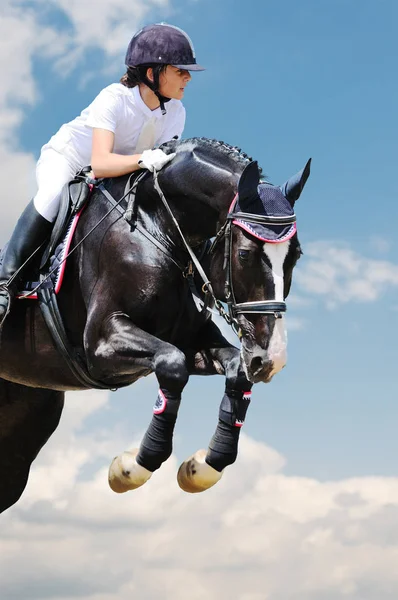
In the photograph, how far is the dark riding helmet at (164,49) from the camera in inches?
405

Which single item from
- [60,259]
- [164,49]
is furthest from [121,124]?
[60,259]

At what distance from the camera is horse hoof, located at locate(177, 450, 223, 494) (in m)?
9.76

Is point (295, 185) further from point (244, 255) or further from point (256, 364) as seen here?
point (256, 364)

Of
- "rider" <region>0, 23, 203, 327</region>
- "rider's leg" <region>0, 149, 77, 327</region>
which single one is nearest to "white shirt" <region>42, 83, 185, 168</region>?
"rider" <region>0, 23, 203, 327</region>

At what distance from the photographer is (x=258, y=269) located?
9.26 metres

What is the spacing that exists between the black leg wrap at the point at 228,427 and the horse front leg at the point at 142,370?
0.43 m

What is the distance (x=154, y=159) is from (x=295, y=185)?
1.31 metres

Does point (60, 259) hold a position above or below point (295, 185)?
below

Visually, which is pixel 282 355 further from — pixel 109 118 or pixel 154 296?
pixel 109 118

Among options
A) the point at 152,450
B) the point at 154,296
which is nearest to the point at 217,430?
the point at 152,450

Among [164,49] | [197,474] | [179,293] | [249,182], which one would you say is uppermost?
[164,49]

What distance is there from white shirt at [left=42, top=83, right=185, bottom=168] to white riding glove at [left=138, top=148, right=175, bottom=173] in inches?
18.9

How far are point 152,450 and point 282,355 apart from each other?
1.39m

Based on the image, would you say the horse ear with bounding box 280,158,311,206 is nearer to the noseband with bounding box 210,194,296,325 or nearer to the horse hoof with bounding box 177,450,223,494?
the noseband with bounding box 210,194,296,325
